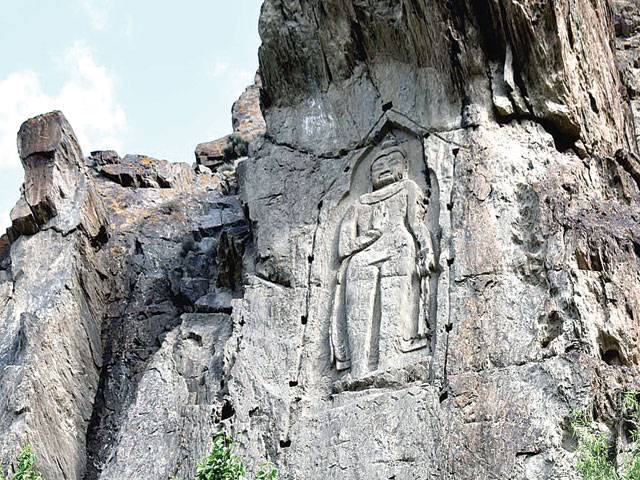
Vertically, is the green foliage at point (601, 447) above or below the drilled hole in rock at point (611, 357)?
below

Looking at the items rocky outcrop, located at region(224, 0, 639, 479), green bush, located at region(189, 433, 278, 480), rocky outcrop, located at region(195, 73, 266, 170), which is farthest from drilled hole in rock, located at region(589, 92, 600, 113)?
green bush, located at region(189, 433, 278, 480)

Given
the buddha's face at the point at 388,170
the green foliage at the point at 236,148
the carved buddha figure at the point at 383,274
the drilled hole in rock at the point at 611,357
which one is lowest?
the drilled hole in rock at the point at 611,357

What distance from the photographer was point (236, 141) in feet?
67.1

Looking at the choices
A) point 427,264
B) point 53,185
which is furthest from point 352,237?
point 53,185

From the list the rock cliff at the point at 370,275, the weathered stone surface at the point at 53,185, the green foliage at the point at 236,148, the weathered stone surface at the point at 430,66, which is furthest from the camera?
the green foliage at the point at 236,148

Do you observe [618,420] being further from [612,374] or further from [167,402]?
[167,402]

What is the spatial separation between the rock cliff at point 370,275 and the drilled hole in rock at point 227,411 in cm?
3

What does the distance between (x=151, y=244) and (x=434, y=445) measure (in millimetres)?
6489

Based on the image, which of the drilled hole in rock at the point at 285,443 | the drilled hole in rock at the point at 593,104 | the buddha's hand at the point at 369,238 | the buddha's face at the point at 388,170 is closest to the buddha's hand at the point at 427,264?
the buddha's hand at the point at 369,238

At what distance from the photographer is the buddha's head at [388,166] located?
1358 centimetres

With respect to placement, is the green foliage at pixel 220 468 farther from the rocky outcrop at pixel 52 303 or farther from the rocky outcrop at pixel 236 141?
the rocky outcrop at pixel 236 141

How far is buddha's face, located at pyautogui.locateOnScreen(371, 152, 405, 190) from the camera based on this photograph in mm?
13578

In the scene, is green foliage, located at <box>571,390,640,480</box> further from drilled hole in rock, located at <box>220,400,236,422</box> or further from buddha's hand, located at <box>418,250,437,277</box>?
drilled hole in rock, located at <box>220,400,236,422</box>

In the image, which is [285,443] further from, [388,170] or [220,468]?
[388,170]
